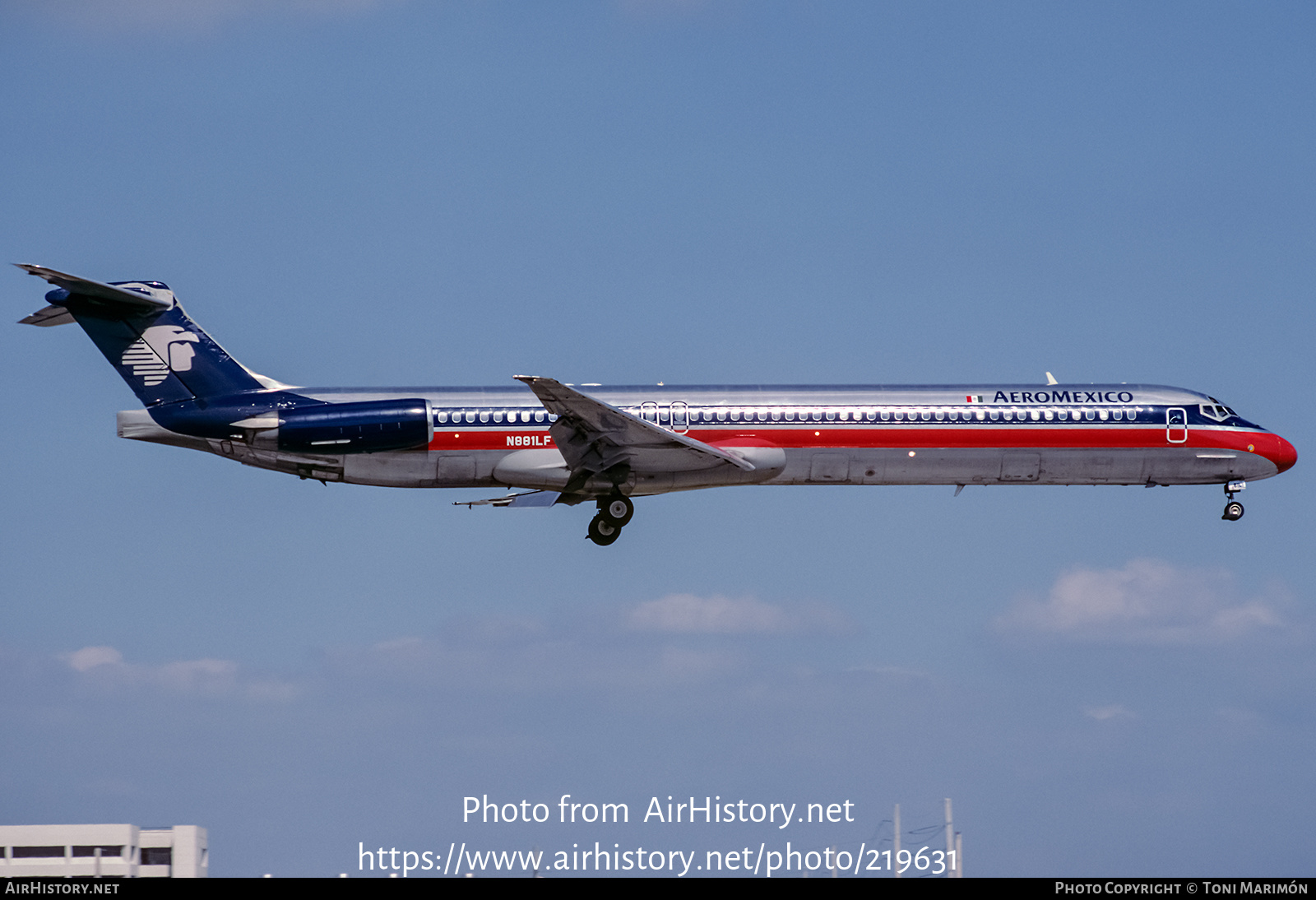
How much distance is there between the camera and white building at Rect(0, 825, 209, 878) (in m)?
48.5

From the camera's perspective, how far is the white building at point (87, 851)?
48.5 metres

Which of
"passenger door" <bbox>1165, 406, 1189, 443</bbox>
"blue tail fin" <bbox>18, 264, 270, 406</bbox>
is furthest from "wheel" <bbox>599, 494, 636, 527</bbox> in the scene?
"passenger door" <bbox>1165, 406, 1189, 443</bbox>

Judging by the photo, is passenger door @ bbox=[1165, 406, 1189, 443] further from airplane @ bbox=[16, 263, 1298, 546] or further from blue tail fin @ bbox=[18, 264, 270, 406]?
blue tail fin @ bbox=[18, 264, 270, 406]

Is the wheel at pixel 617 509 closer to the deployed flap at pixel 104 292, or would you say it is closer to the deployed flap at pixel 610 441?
the deployed flap at pixel 610 441

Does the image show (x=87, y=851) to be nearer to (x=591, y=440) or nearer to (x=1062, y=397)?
(x=591, y=440)

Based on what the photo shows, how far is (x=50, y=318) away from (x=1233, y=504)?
90.6 feet

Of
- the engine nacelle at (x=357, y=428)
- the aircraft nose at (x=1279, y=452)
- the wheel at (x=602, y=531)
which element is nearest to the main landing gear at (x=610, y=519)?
the wheel at (x=602, y=531)

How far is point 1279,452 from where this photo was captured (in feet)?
129

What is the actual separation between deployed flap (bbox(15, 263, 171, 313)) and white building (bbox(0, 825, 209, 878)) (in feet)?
59.4

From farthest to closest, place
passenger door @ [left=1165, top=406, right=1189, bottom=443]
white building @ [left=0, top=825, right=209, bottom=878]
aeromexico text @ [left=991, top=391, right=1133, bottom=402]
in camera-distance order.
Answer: white building @ [left=0, top=825, right=209, bottom=878]
passenger door @ [left=1165, top=406, right=1189, bottom=443]
aeromexico text @ [left=991, top=391, right=1133, bottom=402]
